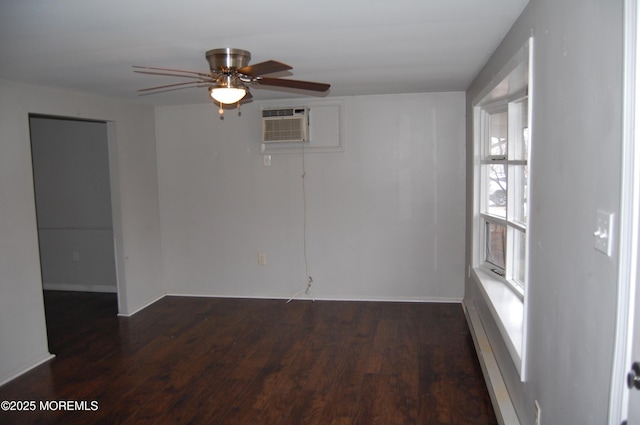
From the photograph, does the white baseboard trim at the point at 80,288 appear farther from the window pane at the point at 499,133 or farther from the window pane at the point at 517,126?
the window pane at the point at 517,126

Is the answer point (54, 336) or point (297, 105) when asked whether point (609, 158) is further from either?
point (54, 336)

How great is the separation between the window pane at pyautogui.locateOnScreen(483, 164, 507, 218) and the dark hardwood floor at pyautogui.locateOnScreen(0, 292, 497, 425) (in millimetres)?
1116

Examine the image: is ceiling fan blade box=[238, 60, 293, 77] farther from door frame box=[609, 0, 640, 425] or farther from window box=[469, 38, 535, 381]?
door frame box=[609, 0, 640, 425]

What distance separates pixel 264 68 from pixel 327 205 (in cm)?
261

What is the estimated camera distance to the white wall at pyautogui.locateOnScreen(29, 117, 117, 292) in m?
5.60

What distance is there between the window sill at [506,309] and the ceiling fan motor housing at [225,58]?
6.96ft

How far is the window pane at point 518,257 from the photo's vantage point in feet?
10.3

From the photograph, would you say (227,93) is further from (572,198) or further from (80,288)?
(80,288)

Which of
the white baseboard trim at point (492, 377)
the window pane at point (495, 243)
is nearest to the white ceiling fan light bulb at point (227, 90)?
the window pane at point (495, 243)

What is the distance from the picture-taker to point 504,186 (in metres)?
3.57

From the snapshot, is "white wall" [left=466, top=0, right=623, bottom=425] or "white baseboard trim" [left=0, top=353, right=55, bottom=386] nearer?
"white wall" [left=466, top=0, right=623, bottom=425]

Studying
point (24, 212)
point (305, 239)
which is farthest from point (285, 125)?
point (24, 212)

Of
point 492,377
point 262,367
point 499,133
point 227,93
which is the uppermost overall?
point 227,93

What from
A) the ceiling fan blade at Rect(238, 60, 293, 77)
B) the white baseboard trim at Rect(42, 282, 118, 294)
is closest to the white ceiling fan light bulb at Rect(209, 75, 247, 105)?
the ceiling fan blade at Rect(238, 60, 293, 77)
